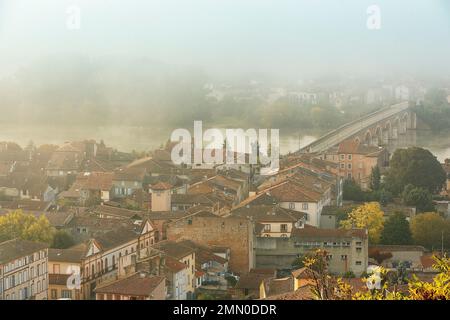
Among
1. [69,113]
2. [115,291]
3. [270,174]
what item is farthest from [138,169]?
[115,291]

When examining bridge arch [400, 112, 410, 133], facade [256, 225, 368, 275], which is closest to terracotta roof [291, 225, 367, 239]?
facade [256, 225, 368, 275]

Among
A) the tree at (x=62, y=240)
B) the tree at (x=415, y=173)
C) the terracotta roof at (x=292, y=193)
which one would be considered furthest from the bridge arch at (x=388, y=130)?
the tree at (x=62, y=240)

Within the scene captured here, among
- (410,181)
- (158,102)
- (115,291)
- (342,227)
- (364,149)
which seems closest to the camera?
(115,291)

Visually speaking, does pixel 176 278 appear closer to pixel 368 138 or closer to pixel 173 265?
pixel 173 265

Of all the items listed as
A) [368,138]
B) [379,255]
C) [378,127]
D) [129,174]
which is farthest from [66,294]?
[378,127]

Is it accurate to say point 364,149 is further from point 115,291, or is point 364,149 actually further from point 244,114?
point 115,291
